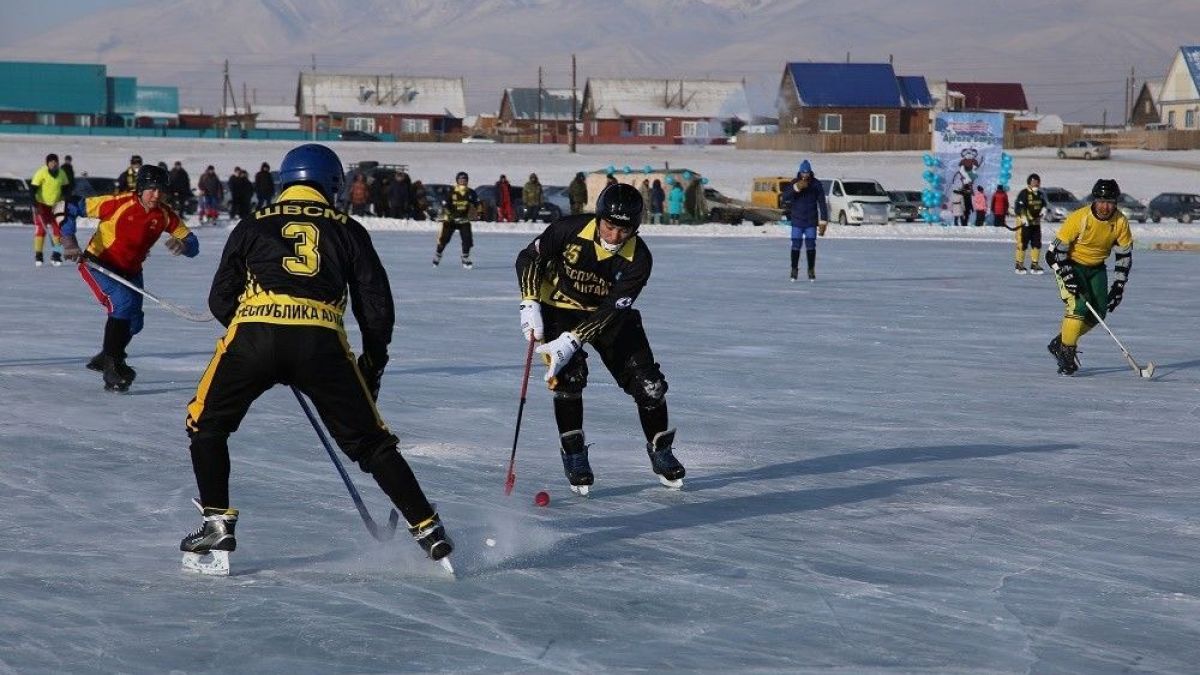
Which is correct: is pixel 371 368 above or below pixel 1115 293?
above

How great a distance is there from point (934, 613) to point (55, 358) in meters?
8.63

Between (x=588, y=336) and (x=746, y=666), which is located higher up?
(x=588, y=336)

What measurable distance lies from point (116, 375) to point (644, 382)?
4.57m

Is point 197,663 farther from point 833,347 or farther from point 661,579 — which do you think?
point 833,347

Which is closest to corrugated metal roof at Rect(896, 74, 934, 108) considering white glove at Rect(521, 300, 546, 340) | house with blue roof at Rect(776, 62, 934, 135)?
house with blue roof at Rect(776, 62, 934, 135)

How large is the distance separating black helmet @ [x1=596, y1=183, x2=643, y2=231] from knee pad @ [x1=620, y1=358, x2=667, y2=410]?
0.70 meters

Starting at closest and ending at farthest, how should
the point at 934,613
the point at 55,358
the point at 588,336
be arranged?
1. the point at 934,613
2. the point at 588,336
3. the point at 55,358

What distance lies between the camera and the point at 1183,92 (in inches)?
4154

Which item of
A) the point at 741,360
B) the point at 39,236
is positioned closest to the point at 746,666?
the point at 741,360

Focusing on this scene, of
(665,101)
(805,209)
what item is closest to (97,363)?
(805,209)

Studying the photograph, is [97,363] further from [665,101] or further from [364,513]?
[665,101]

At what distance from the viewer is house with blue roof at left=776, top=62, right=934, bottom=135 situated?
90.1 m

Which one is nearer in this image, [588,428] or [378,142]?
[588,428]

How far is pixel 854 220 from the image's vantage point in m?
42.6
